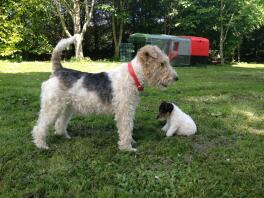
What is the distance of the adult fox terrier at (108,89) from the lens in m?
5.23

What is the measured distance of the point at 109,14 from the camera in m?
28.4

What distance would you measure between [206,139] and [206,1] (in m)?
23.2

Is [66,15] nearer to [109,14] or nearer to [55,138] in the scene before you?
[109,14]

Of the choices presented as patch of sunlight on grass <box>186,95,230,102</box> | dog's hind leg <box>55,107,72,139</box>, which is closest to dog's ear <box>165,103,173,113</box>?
dog's hind leg <box>55,107,72,139</box>

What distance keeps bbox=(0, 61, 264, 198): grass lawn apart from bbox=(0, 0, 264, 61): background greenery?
1646 cm

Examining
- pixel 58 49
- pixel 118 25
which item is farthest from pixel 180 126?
pixel 118 25

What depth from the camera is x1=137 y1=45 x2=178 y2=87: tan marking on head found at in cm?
515

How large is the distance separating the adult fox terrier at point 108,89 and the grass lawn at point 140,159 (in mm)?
385

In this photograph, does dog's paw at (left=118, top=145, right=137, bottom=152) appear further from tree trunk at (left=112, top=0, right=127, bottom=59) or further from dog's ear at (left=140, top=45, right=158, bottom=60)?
tree trunk at (left=112, top=0, right=127, bottom=59)

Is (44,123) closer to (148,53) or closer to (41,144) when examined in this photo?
(41,144)

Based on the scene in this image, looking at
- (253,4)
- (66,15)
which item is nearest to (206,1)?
(253,4)

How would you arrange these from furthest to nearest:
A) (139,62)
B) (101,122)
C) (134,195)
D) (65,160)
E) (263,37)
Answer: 1. (263,37)
2. (101,122)
3. (139,62)
4. (65,160)
5. (134,195)

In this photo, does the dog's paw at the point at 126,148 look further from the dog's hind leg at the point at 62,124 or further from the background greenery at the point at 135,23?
the background greenery at the point at 135,23

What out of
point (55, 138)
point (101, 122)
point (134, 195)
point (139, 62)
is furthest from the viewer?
point (101, 122)
